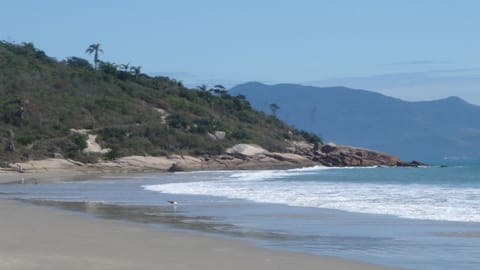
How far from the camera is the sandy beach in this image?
45.3ft

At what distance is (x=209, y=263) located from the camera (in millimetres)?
14203

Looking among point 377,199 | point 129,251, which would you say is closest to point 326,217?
point 377,199

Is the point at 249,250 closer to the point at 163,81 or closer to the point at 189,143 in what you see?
the point at 189,143

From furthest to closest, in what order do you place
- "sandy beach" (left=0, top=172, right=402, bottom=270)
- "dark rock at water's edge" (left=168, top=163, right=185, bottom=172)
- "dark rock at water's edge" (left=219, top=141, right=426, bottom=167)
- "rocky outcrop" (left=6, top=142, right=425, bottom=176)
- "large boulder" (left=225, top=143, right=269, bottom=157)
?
1. "dark rock at water's edge" (left=219, top=141, right=426, bottom=167)
2. "large boulder" (left=225, top=143, right=269, bottom=157)
3. "dark rock at water's edge" (left=168, top=163, right=185, bottom=172)
4. "rocky outcrop" (left=6, top=142, right=425, bottom=176)
5. "sandy beach" (left=0, top=172, right=402, bottom=270)

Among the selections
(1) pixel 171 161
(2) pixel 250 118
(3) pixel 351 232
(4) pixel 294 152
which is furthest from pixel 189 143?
(3) pixel 351 232

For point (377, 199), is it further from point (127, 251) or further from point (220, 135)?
point (220, 135)

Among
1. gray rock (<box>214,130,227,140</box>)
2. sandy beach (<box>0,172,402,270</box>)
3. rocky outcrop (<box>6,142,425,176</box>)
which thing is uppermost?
gray rock (<box>214,130,227,140</box>)

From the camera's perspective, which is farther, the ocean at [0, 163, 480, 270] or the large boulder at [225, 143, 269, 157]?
the large boulder at [225, 143, 269, 157]

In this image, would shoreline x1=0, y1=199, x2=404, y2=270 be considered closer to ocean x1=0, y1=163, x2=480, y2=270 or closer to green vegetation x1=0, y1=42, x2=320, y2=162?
ocean x1=0, y1=163, x2=480, y2=270

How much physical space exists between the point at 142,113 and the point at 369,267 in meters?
83.0

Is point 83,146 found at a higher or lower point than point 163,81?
lower

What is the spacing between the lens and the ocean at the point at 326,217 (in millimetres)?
15883

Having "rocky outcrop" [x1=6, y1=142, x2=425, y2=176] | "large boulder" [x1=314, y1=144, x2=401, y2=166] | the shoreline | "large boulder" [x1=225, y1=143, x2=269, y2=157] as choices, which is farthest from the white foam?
"large boulder" [x1=314, y1=144, x2=401, y2=166]

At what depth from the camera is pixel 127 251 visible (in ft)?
51.1
